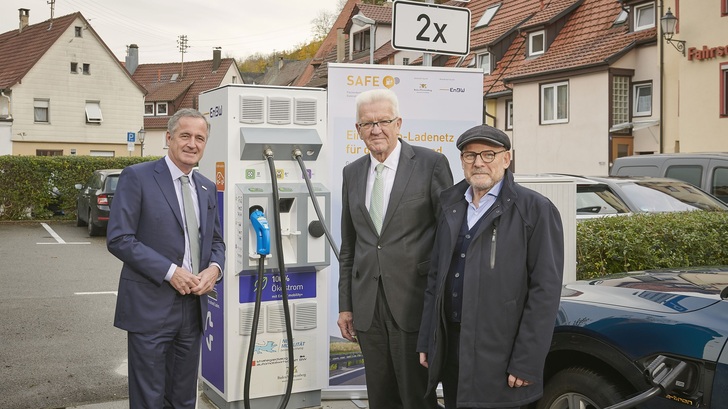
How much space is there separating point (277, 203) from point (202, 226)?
96 cm

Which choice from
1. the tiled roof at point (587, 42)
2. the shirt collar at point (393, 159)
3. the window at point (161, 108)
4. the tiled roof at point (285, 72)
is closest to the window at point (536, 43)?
the tiled roof at point (587, 42)

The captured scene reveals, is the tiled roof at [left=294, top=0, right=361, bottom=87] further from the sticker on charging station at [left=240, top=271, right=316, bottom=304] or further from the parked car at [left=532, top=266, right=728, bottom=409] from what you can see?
the parked car at [left=532, top=266, right=728, bottom=409]

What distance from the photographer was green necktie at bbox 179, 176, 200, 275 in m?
4.16

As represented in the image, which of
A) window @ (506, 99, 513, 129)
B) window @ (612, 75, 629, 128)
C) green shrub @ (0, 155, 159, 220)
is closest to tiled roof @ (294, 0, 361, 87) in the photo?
window @ (506, 99, 513, 129)

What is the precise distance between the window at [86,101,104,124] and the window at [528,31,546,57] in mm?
26164

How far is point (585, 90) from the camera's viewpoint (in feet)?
89.4

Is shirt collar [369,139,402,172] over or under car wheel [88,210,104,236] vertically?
over

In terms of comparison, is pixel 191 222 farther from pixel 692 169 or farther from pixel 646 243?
pixel 692 169

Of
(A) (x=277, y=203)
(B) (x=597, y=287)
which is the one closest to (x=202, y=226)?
(A) (x=277, y=203)

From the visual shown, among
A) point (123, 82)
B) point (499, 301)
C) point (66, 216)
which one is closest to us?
point (499, 301)

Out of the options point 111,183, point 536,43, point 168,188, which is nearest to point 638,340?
point 168,188

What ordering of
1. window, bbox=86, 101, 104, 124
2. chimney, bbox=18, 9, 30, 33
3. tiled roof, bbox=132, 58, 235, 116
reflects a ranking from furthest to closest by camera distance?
tiled roof, bbox=132, 58, 235, 116 < chimney, bbox=18, 9, 30, 33 < window, bbox=86, 101, 104, 124

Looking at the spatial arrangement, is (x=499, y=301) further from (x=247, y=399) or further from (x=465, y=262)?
(x=247, y=399)

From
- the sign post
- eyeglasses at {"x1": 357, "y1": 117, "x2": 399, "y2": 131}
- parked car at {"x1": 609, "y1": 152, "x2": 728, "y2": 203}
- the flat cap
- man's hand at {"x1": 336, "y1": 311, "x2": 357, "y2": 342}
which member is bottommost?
man's hand at {"x1": 336, "y1": 311, "x2": 357, "y2": 342}
